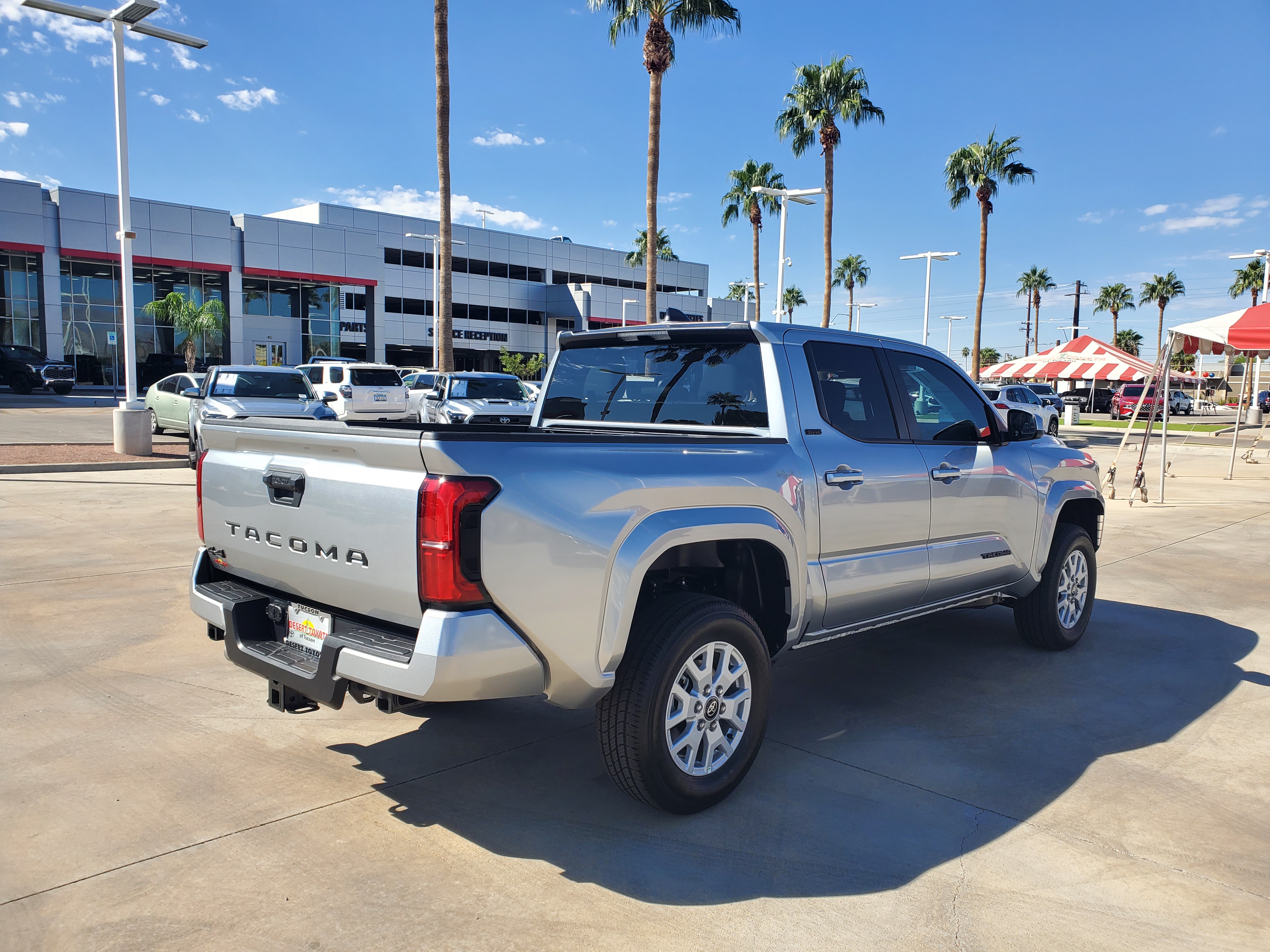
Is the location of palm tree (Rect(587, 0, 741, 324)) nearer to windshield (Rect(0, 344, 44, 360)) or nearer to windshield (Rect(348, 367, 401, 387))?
windshield (Rect(348, 367, 401, 387))

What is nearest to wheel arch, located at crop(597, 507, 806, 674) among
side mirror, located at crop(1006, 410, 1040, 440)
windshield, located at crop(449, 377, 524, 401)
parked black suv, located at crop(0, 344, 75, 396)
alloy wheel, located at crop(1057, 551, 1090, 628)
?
side mirror, located at crop(1006, 410, 1040, 440)

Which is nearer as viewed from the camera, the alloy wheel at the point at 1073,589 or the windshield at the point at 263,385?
the alloy wheel at the point at 1073,589

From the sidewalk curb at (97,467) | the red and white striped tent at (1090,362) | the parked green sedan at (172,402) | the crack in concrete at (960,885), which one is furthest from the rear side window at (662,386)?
the parked green sedan at (172,402)

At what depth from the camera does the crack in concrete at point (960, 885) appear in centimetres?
279

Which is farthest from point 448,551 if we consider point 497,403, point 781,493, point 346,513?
point 497,403

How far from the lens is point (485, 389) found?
20.6 meters

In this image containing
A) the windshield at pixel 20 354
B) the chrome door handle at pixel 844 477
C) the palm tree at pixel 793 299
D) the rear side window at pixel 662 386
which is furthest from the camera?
the palm tree at pixel 793 299

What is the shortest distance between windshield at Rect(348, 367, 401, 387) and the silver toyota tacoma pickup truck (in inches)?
704

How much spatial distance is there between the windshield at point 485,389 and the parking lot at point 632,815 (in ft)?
47.6

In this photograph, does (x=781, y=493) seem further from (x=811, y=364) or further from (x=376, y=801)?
(x=376, y=801)

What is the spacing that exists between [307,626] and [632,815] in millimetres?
1433

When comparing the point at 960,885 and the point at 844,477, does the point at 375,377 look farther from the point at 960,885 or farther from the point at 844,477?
the point at 960,885

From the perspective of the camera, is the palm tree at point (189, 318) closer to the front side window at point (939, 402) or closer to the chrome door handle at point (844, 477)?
the front side window at point (939, 402)

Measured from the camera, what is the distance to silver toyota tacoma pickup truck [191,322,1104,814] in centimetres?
285
